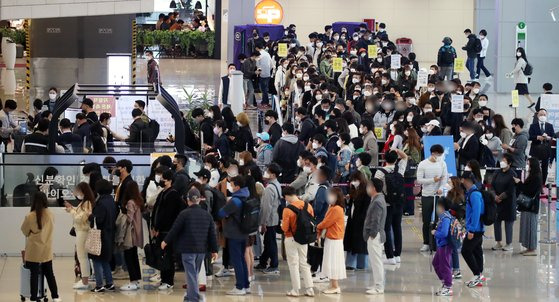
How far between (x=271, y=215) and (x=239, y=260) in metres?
1.01

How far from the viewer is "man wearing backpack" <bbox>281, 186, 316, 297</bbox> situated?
14.9m

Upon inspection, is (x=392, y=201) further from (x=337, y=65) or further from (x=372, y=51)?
(x=372, y=51)

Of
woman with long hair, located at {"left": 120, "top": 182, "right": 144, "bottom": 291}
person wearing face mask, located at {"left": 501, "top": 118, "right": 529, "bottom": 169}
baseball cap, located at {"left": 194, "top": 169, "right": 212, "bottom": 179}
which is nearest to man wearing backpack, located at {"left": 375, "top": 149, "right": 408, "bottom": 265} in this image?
baseball cap, located at {"left": 194, "top": 169, "right": 212, "bottom": 179}

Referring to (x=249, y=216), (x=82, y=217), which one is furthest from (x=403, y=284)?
(x=82, y=217)

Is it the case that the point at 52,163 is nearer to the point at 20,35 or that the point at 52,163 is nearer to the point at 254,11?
the point at 254,11

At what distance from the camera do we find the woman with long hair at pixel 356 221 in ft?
53.1

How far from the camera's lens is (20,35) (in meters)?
49.9

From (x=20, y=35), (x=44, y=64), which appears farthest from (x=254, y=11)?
(x=20, y=35)

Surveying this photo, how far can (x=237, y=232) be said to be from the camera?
50.0ft

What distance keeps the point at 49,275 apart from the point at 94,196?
1.46m

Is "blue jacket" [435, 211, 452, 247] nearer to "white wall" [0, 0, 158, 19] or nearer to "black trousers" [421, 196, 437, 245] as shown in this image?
"black trousers" [421, 196, 437, 245]

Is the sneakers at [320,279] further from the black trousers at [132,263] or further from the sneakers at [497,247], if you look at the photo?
the sneakers at [497,247]

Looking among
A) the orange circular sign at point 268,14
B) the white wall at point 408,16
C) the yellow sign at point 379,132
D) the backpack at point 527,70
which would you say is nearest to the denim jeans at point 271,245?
the yellow sign at point 379,132

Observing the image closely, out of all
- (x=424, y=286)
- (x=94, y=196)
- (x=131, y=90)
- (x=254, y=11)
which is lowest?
(x=424, y=286)
